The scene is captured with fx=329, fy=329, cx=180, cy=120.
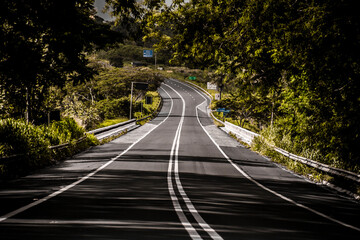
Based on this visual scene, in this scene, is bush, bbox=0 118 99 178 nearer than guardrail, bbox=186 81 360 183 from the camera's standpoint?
No

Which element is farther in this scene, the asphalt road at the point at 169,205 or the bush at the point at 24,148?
the bush at the point at 24,148

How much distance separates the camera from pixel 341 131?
11.5 metres

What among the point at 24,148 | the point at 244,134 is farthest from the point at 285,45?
the point at 244,134

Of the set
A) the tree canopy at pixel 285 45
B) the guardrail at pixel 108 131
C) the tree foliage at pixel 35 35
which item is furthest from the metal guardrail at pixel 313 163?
the guardrail at pixel 108 131

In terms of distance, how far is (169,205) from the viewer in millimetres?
7363

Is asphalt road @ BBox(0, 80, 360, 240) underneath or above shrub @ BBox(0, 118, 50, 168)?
underneath

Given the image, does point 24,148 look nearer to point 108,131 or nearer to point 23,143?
point 23,143

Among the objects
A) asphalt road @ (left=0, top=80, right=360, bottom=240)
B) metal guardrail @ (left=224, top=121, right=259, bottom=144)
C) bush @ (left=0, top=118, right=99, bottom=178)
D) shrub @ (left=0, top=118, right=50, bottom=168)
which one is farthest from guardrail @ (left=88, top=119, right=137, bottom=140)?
metal guardrail @ (left=224, top=121, right=259, bottom=144)

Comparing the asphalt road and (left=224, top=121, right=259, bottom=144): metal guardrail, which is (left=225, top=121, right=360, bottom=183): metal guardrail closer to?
(left=224, top=121, right=259, bottom=144): metal guardrail

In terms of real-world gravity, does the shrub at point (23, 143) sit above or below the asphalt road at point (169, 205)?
above

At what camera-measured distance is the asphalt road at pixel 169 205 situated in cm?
539

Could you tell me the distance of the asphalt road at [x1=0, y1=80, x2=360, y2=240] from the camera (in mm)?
5391

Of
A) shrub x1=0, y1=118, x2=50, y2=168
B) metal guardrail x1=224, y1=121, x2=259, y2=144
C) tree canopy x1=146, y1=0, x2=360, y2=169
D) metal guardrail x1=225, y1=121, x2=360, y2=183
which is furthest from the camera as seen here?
metal guardrail x1=224, y1=121, x2=259, y2=144

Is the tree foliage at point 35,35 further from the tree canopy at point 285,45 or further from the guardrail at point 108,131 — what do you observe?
the guardrail at point 108,131
